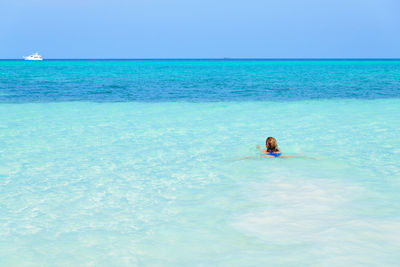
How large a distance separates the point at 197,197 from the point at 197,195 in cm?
11

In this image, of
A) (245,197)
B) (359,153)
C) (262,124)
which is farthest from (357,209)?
(262,124)

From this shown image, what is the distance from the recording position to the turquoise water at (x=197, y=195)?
510cm

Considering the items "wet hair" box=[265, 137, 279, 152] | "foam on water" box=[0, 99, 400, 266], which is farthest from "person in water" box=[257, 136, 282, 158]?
"foam on water" box=[0, 99, 400, 266]

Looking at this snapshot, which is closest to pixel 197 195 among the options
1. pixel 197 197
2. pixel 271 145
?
pixel 197 197

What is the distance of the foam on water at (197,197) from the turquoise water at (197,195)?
27 millimetres

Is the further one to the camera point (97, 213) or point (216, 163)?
point (216, 163)

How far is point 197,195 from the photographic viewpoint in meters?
7.28

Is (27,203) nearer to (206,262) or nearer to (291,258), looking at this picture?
(206,262)

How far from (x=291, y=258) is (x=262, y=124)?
36.8 feet

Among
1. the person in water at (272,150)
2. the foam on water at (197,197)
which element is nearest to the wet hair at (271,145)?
the person in water at (272,150)

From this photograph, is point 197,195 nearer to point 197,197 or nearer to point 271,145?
point 197,197

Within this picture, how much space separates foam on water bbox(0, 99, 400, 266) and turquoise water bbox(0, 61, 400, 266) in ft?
0.09

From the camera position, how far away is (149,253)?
5.08 meters

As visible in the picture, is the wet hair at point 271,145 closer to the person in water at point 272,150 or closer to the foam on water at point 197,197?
the person in water at point 272,150
